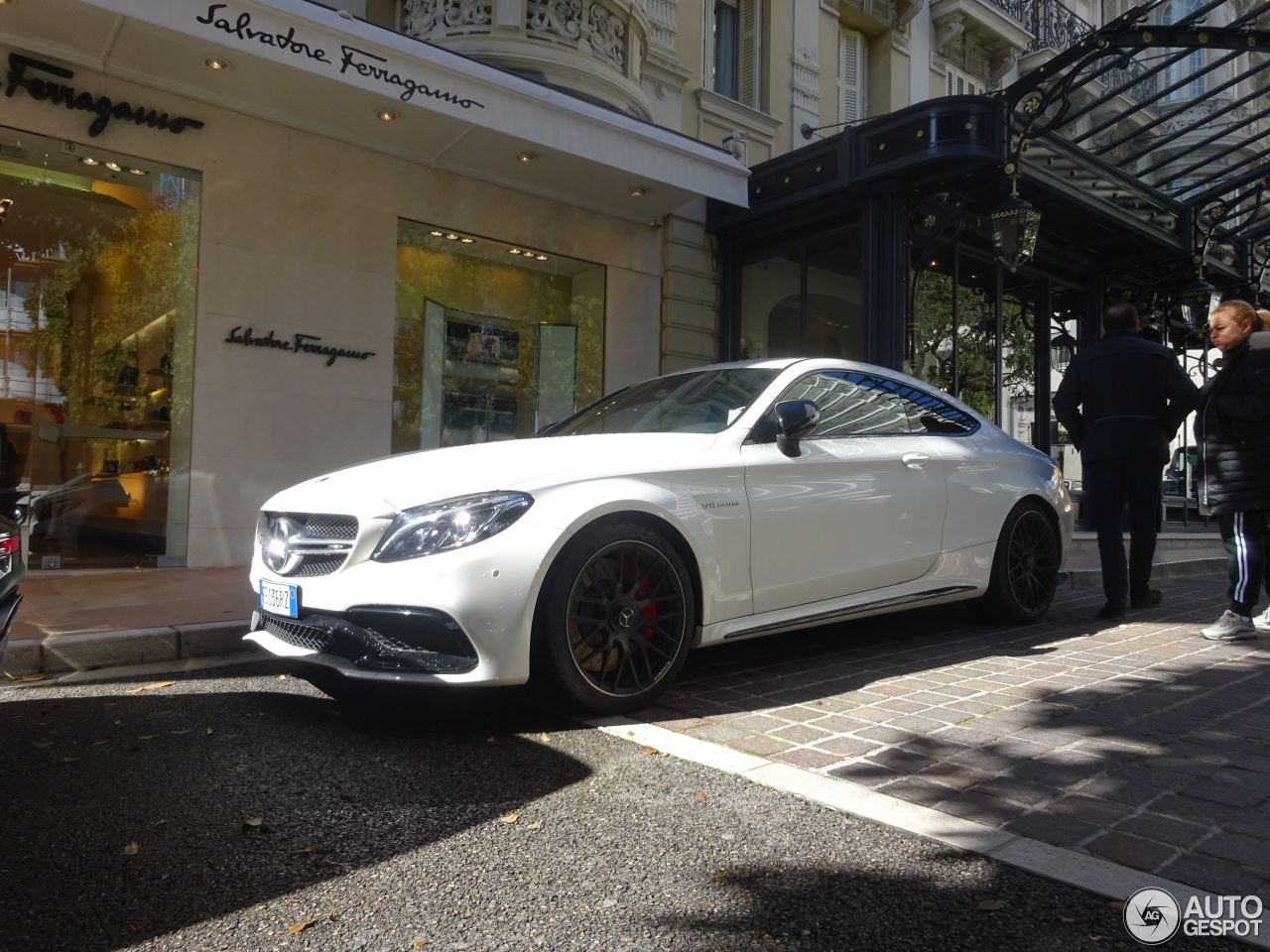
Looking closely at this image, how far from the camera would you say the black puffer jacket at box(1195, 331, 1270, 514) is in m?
5.39

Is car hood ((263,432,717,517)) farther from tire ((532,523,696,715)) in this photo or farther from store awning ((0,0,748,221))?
store awning ((0,0,748,221))

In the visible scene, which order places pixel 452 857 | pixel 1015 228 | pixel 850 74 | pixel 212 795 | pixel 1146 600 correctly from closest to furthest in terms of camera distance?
pixel 452 857
pixel 212 795
pixel 1146 600
pixel 1015 228
pixel 850 74

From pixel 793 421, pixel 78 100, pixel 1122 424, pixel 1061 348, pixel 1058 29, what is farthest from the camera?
pixel 1058 29

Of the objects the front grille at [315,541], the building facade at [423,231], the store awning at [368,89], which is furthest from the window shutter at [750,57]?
the front grille at [315,541]

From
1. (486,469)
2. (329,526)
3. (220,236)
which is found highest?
(220,236)

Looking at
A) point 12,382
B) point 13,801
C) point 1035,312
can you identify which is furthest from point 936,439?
point 1035,312

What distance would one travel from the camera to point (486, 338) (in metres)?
10.5

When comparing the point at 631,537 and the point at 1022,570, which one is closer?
the point at 631,537

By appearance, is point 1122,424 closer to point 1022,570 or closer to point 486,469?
point 1022,570

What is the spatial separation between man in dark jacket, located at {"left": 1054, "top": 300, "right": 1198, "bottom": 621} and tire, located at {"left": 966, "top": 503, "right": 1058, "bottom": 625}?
A: 16.4 inches

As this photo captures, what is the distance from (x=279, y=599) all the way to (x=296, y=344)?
218 inches

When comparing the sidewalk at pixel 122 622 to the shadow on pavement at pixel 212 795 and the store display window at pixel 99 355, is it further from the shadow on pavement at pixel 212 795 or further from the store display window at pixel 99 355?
the store display window at pixel 99 355

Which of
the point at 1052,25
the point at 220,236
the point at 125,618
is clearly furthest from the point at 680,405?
the point at 1052,25

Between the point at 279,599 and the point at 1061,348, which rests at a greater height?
the point at 1061,348
